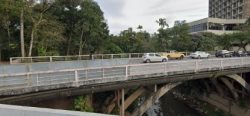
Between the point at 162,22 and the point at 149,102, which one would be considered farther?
the point at 162,22

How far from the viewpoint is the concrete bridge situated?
34.3 feet

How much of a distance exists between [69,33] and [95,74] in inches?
1248

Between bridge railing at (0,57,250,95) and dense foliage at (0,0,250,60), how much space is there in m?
20.1

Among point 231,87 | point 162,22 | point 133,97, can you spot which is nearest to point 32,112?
point 133,97

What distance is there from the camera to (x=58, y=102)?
38.7 feet

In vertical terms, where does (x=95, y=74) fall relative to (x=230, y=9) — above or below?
below

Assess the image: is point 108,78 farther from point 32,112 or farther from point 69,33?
point 69,33

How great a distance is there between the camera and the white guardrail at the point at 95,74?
1041 centimetres

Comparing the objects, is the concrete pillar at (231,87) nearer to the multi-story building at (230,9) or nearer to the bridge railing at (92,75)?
the bridge railing at (92,75)

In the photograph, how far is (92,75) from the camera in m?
12.3

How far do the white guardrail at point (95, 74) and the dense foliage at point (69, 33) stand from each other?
2005cm

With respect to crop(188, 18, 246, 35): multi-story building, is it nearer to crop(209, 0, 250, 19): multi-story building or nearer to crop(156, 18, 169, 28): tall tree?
crop(209, 0, 250, 19): multi-story building

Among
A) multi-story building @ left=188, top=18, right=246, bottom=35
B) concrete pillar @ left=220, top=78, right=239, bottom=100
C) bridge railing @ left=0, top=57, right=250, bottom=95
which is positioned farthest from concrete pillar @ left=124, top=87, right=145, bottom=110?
multi-story building @ left=188, top=18, right=246, bottom=35

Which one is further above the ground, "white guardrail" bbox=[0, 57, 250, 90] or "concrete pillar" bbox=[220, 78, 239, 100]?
"white guardrail" bbox=[0, 57, 250, 90]
